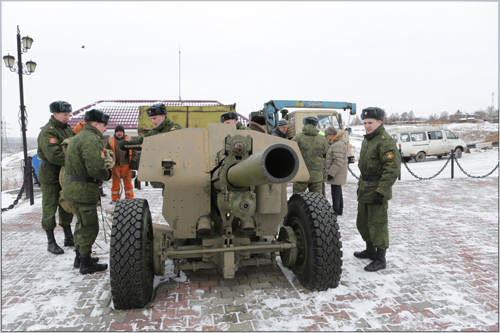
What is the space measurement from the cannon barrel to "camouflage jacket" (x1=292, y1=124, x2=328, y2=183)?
10.8ft

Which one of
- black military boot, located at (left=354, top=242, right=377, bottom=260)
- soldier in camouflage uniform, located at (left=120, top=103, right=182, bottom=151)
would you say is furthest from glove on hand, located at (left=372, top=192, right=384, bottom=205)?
soldier in camouflage uniform, located at (left=120, top=103, right=182, bottom=151)

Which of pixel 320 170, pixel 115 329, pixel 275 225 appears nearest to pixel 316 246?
pixel 275 225

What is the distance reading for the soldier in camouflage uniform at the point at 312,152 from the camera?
5426 millimetres

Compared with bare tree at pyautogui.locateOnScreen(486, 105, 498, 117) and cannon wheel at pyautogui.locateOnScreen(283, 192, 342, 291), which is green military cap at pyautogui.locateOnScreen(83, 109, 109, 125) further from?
bare tree at pyautogui.locateOnScreen(486, 105, 498, 117)

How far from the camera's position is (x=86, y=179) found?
3758 millimetres

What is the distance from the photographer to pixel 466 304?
305 centimetres

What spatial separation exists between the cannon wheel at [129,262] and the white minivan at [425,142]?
18560 millimetres

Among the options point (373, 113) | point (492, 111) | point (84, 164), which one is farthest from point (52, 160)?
point (492, 111)

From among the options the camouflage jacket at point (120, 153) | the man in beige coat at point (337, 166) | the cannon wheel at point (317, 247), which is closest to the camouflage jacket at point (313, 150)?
the man in beige coat at point (337, 166)

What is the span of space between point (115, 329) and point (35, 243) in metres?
3.24

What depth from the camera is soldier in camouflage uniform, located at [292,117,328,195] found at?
17.8 feet

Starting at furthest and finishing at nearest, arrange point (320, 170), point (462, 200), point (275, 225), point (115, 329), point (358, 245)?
1. point (462, 200)
2. point (320, 170)
3. point (358, 245)
4. point (275, 225)
5. point (115, 329)

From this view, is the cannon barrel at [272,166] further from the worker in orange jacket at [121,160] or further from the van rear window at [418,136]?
the van rear window at [418,136]

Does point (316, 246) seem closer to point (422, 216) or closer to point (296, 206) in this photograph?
point (296, 206)
